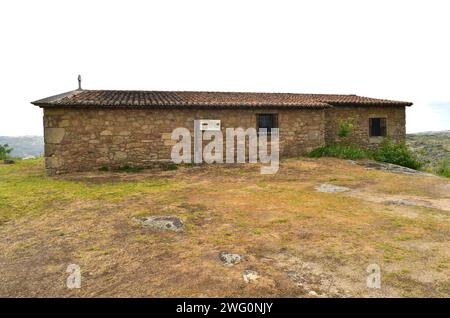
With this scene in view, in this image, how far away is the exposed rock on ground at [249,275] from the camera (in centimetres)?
292

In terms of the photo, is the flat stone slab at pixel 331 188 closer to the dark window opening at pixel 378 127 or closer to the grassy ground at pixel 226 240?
the grassy ground at pixel 226 240

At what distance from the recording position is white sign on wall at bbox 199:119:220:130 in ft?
38.4

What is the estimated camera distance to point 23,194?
22.6 feet

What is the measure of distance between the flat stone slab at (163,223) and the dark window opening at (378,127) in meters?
13.3

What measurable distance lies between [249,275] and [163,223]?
209cm

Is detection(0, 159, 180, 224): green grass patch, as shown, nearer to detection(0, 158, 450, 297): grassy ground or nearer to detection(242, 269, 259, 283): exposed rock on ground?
detection(0, 158, 450, 297): grassy ground

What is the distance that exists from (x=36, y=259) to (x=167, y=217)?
1.96 metres

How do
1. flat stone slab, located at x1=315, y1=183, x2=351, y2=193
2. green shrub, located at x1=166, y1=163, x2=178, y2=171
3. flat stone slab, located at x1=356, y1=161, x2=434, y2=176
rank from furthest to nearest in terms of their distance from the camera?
green shrub, located at x1=166, y1=163, x2=178, y2=171 → flat stone slab, located at x1=356, y1=161, x2=434, y2=176 → flat stone slab, located at x1=315, y1=183, x2=351, y2=193

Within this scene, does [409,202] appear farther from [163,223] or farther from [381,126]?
[381,126]

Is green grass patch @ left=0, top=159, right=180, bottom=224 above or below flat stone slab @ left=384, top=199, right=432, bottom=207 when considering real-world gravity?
above

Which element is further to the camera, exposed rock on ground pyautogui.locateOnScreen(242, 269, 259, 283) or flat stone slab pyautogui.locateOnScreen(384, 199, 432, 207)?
flat stone slab pyautogui.locateOnScreen(384, 199, 432, 207)

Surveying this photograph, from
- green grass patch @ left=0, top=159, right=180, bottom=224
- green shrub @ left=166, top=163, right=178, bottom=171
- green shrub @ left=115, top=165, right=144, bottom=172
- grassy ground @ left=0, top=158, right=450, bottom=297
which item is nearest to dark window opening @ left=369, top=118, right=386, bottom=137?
grassy ground @ left=0, top=158, right=450, bottom=297

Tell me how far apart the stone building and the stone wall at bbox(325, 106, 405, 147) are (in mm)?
581

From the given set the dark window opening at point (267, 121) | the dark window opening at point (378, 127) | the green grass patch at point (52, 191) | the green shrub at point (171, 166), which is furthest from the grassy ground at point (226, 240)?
the dark window opening at point (378, 127)
